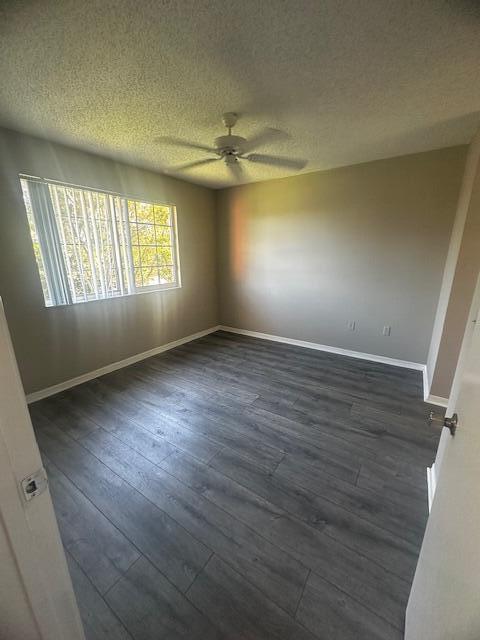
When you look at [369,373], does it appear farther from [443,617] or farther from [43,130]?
[43,130]

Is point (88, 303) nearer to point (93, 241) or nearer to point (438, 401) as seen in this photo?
point (93, 241)

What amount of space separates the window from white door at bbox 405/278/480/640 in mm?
3197

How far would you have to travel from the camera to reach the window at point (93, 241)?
8.07 ft

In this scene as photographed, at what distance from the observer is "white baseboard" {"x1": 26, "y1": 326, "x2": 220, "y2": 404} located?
8.53 feet

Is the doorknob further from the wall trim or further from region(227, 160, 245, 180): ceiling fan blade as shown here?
region(227, 160, 245, 180): ceiling fan blade

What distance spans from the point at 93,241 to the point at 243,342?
2.48 meters

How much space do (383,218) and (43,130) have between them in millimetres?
3559

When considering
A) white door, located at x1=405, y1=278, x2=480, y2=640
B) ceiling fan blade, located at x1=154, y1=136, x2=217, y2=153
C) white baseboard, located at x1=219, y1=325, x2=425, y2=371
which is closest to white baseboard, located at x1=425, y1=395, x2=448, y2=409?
white baseboard, located at x1=219, y1=325, x2=425, y2=371

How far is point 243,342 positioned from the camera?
4156 millimetres

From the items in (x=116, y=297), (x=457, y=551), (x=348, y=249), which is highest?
(x=348, y=249)

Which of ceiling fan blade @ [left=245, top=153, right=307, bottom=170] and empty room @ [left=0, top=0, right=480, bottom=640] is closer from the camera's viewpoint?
empty room @ [left=0, top=0, right=480, bottom=640]

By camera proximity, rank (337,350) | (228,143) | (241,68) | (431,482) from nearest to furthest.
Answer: (241,68) → (431,482) → (228,143) → (337,350)

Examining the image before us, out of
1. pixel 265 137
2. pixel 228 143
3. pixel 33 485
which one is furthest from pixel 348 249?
pixel 33 485

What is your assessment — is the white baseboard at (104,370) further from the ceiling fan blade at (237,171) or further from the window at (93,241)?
the ceiling fan blade at (237,171)
